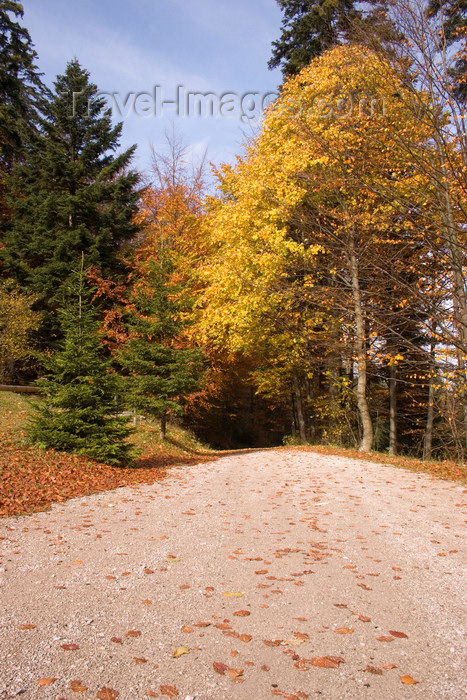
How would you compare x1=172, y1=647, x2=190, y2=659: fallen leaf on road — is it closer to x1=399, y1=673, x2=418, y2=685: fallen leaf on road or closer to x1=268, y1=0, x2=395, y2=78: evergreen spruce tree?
x1=399, y1=673, x2=418, y2=685: fallen leaf on road

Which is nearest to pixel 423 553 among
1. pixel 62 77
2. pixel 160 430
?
pixel 160 430

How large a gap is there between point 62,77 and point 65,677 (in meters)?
25.4

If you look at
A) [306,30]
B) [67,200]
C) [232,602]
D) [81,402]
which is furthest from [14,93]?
[232,602]

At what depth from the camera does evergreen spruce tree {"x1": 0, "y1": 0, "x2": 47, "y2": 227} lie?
21562 mm

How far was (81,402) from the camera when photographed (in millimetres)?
9820

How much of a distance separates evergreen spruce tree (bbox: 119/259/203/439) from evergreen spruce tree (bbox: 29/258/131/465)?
10.4 feet

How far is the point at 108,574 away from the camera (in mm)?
4281

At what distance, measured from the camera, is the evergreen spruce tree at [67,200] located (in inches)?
778

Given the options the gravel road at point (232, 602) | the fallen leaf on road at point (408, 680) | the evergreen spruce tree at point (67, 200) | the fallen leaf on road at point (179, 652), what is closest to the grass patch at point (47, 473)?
the gravel road at point (232, 602)

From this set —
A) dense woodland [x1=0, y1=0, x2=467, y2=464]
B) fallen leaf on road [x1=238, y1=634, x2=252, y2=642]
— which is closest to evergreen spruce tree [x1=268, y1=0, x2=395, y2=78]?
dense woodland [x1=0, y1=0, x2=467, y2=464]

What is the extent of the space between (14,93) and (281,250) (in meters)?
17.2

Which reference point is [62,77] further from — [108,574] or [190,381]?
[108,574]

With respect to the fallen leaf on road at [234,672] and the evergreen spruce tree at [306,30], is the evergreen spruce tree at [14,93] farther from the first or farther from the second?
the fallen leaf on road at [234,672]

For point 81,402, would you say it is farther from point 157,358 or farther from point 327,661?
point 327,661
